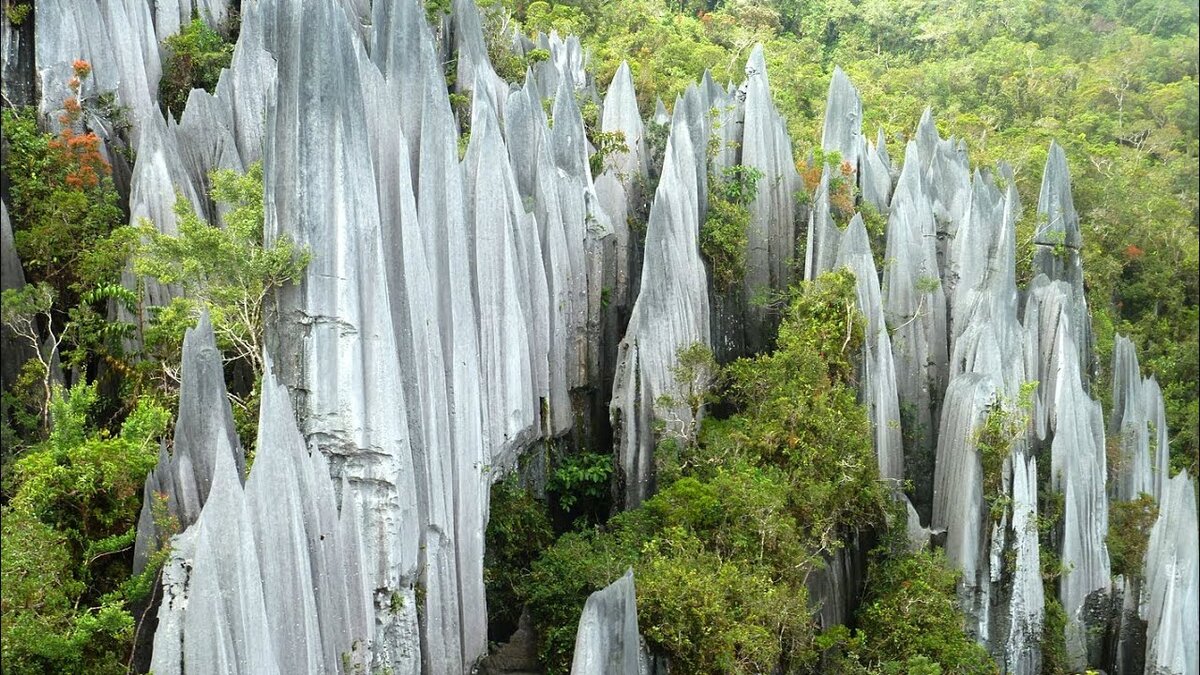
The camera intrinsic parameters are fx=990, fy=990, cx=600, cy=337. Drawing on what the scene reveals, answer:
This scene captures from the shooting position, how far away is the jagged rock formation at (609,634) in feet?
34.5

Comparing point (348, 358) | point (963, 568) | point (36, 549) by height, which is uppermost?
point (348, 358)

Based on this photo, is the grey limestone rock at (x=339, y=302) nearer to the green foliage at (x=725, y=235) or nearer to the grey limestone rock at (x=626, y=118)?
the green foliage at (x=725, y=235)

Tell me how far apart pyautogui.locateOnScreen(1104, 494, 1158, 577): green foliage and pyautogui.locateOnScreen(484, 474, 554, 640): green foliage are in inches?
435

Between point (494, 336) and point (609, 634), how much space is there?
5566mm

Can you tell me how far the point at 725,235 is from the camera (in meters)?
21.2

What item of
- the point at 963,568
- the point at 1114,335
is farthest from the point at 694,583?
the point at 1114,335

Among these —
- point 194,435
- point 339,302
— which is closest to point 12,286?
point 194,435

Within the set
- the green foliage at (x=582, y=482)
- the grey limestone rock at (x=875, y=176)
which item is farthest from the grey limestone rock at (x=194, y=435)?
the grey limestone rock at (x=875, y=176)

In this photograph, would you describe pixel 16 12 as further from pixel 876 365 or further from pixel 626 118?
pixel 876 365

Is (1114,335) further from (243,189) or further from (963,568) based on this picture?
(243,189)

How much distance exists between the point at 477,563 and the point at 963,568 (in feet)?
29.7

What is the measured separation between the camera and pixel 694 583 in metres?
13.2

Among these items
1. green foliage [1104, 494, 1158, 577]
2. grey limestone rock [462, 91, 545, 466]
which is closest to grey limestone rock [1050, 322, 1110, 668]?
green foliage [1104, 494, 1158, 577]

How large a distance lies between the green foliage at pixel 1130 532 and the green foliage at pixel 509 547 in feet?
36.3
